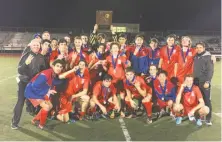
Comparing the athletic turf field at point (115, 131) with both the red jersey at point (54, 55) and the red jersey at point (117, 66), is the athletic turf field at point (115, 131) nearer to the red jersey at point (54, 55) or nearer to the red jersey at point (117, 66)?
the red jersey at point (117, 66)

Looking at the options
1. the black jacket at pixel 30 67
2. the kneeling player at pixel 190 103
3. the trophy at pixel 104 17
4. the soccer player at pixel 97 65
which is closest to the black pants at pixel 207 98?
the kneeling player at pixel 190 103

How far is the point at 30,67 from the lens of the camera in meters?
5.91

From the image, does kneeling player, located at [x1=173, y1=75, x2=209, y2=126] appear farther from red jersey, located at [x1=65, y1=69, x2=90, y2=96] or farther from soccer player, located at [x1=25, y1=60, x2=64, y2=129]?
soccer player, located at [x1=25, y1=60, x2=64, y2=129]

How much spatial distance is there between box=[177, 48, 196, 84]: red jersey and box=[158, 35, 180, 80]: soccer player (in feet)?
0.30

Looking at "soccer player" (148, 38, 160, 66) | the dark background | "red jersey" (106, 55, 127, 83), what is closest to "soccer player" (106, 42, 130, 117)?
"red jersey" (106, 55, 127, 83)

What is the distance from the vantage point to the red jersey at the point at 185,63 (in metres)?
6.71

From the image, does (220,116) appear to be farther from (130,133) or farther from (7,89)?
(7,89)

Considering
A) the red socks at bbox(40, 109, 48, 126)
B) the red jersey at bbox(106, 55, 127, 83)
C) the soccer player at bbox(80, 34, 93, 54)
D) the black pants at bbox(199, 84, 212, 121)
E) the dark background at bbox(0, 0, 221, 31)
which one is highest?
the dark background at bbox(0, 0, 221, 31)

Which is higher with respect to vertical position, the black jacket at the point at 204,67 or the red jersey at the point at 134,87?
the black jacket at the point at 204,67

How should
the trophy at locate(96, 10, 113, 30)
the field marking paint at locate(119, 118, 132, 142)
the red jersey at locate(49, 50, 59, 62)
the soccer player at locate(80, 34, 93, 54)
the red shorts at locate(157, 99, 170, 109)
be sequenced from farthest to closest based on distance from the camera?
the trophy at locate(96, 10, 113, 30)
the soccer player at locate(80, 34, 93, 54)
the red jersey at locate(49, 50, 59, 62)
the red shorts at locate(157, 99, 170, 109)
the field marking paint at locate(119, 118, 132, 142)

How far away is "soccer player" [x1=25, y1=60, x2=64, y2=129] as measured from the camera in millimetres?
5648

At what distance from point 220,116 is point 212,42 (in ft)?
73.3

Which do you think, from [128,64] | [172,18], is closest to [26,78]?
[128,64]

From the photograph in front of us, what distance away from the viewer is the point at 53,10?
3044 centimetres
